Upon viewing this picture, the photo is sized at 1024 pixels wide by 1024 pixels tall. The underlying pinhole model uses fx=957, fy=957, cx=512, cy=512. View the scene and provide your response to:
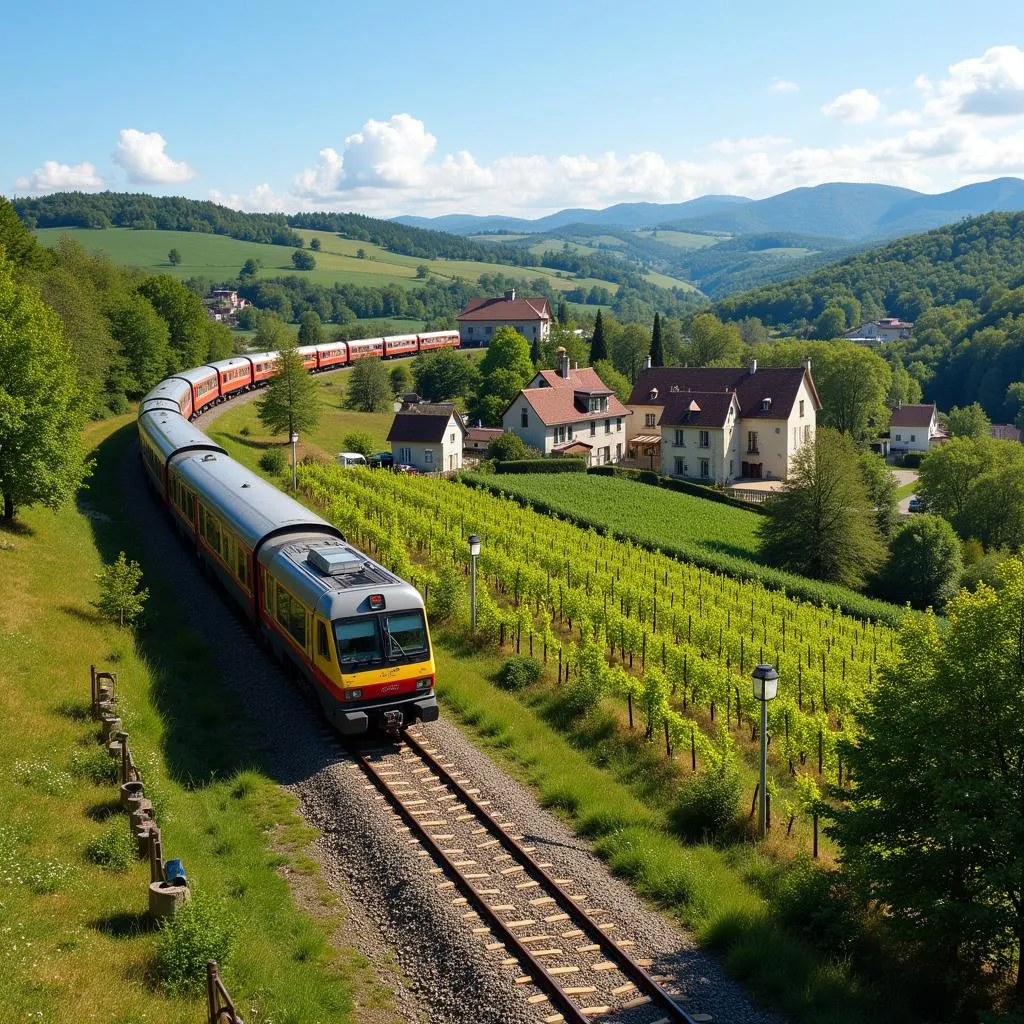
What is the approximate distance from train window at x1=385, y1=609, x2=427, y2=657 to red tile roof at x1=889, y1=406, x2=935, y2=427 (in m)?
99.1

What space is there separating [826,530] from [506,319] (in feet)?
289

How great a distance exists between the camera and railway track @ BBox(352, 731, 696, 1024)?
11492mm

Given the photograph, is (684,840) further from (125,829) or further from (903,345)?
(903,345)

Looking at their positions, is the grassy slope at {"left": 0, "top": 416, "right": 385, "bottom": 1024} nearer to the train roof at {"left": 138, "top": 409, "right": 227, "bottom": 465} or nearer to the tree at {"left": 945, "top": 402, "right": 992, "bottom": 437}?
the train roof at {"left": 138, "top": 409, "right": 227, "bottom": 465}

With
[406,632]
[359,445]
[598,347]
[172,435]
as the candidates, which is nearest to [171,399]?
[172,435]

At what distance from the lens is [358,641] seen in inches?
724

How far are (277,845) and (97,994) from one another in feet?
17.5

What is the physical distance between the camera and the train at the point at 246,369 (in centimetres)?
5297

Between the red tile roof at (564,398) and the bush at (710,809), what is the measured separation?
186 ft

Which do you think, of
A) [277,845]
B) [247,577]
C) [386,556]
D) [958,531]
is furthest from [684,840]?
[958,531]

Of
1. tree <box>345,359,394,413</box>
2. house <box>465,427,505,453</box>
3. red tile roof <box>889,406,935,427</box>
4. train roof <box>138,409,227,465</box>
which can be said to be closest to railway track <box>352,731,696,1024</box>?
train roof <box>138,409,227,465</box>

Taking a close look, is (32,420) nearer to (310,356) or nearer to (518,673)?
(518,673)

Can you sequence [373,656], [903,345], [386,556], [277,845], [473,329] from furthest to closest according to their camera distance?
[903,345] < [473,329] < [386,556] < [373,656] < [277,845]

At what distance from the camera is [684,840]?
51.7 feet
